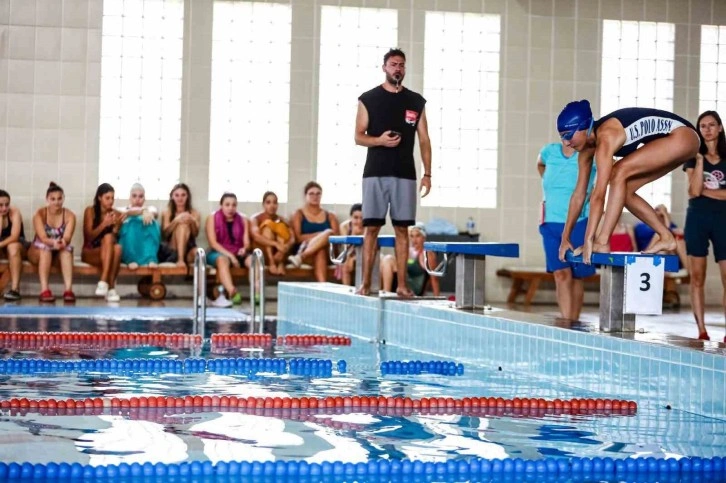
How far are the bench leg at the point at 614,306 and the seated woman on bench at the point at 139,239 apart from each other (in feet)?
27.6

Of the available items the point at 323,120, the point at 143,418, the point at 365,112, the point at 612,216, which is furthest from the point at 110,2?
the point at 143,418

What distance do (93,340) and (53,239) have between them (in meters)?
5.27

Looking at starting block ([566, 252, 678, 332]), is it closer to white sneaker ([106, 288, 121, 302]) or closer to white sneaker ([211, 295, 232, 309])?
white sneaker ([211, 295, 232, 309])

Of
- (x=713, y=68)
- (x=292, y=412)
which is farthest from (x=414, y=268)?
(x=292, y=412)

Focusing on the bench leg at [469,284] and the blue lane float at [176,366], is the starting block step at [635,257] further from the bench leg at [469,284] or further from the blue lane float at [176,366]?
the bench leg at [469,284]

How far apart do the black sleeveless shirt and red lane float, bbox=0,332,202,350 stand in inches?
76.3

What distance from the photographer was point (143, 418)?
5168 millimetres

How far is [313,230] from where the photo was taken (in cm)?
1500

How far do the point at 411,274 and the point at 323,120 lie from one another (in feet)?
10.00

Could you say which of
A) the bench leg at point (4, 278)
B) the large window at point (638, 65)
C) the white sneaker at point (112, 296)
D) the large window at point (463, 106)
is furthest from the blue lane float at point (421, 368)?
the large window at point (638, 65)

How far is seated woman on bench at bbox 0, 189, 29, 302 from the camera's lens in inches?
536

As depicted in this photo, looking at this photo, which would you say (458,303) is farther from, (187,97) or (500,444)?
(187,97)

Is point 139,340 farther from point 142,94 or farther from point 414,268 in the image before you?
point 142,94

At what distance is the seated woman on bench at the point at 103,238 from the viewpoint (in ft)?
46.2
